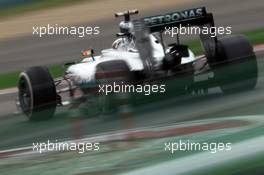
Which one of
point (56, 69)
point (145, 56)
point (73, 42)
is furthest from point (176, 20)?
point (73, 42)

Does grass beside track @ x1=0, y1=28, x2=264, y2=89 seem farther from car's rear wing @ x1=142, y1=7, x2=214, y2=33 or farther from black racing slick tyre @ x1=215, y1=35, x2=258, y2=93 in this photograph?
black racing slick tyre @ x1=215, y1=35, x2=258, y2=93

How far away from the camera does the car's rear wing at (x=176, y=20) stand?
727cm

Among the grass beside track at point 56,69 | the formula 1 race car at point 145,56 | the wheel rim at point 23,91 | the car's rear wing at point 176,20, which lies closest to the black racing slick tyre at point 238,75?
the formula 1 race car at point 145,56

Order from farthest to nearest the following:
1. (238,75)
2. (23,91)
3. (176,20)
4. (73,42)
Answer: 1. (73,42)
2. (23,91)
3. (176,20)
4. (238,75)

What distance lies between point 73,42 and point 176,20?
1092 cm

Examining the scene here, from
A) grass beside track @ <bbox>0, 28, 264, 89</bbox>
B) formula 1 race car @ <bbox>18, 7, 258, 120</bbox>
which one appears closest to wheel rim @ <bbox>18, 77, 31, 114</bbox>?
formula 1 race car @ <bbox>18, 7, 258, 120</bbox>

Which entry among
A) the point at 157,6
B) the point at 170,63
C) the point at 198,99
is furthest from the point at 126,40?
the point at 157,6

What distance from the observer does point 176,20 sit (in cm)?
734

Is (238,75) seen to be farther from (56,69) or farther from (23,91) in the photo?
(56,69)

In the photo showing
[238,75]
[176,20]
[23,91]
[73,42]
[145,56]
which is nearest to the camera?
[238,75]

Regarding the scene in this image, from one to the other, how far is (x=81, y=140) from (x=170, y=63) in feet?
19.2

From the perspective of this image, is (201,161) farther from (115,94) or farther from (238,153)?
(115,94)

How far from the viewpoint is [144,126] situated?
7.75ft

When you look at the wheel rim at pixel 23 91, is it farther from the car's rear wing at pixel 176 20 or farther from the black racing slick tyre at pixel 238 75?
the black racing slick tyre at pixel 238 75
